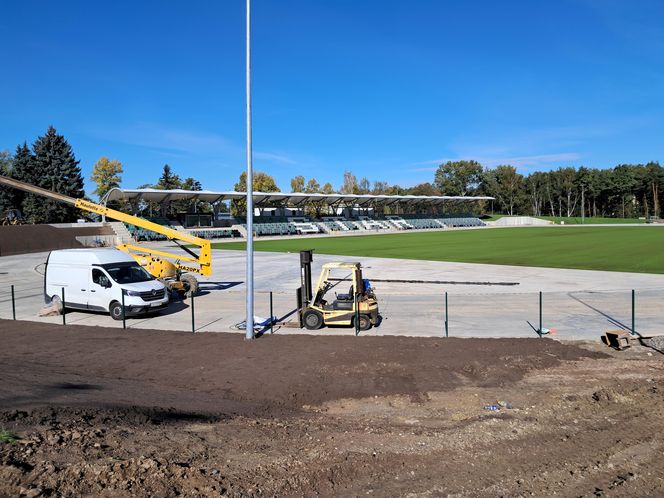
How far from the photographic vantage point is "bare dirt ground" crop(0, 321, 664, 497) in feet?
21.0

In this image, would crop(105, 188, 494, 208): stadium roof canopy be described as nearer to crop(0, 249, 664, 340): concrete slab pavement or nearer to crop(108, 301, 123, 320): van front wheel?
crop(0, 249, 664, 340): concrete slab pavement

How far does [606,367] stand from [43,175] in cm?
9789

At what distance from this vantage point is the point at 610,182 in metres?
150

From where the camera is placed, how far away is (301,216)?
11238cm

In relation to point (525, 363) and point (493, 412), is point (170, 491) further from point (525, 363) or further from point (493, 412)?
point (525, 363)

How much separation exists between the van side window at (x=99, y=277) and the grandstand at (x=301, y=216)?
2350 inches

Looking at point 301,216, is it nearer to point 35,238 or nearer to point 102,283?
point 35,238

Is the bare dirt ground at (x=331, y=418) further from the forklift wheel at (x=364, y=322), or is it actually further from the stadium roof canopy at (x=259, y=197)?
the stadium roof canopy at (x=259, y=197)

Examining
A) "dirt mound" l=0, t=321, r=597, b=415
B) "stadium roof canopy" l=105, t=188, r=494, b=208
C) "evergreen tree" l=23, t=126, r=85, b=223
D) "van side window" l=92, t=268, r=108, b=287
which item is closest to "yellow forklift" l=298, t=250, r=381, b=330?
"dirt mound" l=0, t=321, r=597, b=415

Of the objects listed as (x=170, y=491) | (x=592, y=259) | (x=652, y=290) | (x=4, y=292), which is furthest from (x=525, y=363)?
(x=592, y=259)

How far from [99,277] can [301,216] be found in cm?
9262

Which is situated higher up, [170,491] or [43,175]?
[43,175]

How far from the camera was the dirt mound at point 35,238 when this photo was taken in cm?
6021

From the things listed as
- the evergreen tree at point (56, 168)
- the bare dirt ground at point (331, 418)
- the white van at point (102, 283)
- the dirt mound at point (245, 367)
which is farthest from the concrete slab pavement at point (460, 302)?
the evergreen tree at point (56, 168)
